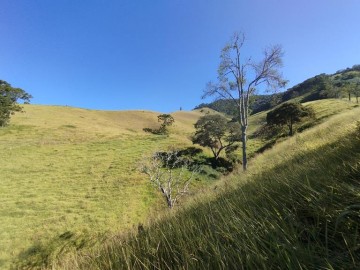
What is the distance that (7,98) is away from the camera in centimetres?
6181

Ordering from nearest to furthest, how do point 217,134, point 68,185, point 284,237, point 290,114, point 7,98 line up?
1. point 284,237
2. point 68,185
3. point 217,134
4. point 290,114
5. point 7,98

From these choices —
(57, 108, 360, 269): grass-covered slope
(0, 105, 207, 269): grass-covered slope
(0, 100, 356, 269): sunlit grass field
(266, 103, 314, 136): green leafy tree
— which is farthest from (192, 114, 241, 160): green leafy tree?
(57, 108, 360, 269): grass-covered slope

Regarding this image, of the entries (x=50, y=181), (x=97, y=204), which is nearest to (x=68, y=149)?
(x=50, y=181)

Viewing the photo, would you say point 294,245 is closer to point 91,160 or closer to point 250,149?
point 91,160

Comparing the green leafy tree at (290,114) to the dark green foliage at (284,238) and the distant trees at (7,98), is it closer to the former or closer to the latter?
the dark green foliage at (284,238)

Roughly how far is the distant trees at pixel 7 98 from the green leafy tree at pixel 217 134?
45.1 m

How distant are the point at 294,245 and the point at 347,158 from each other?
1.85m

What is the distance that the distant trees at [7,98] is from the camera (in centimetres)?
6075

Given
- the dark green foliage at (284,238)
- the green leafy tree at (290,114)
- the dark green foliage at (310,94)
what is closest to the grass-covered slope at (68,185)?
the dark green foliage at (310,94)

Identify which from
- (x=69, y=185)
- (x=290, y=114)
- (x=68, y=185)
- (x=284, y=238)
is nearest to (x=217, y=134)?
(x=290, y=114)

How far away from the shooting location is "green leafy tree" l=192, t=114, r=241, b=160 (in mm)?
47156

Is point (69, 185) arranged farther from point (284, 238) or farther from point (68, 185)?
point (284, 238)

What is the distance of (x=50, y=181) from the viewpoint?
1350 inches

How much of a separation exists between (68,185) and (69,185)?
126 millimetres
